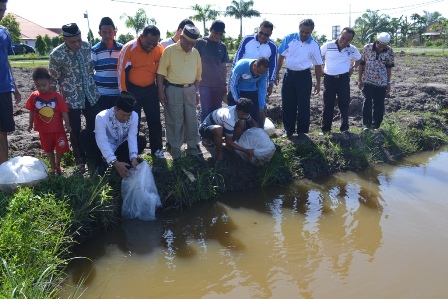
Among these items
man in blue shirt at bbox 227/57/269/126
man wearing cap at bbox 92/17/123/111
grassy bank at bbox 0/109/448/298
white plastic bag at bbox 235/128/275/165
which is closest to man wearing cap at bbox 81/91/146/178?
grassy bank at bbox 0/109/448/298

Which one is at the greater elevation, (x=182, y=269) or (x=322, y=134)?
(x=322, y=134)

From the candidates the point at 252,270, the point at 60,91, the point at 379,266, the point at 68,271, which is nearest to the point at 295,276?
the point at 252,270

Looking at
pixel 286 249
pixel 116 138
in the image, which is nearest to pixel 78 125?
pixel 116 138

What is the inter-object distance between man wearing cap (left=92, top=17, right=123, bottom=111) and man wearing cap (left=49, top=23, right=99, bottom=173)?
0.61 ft

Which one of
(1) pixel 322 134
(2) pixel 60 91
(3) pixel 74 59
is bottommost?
(1) pixel 322 134

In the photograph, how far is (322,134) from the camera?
23.7ft

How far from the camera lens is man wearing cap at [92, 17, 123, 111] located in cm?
538

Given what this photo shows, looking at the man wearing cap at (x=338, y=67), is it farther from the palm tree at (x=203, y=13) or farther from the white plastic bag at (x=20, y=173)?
the palm tree at (x=203, y=13)

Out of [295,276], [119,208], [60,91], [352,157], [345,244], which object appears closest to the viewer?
[295,276]

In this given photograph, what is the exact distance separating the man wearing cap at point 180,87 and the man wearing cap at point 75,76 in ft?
2.79

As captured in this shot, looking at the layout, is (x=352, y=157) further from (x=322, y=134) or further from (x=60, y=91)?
(x=60, y=91)

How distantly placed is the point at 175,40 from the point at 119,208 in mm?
2495

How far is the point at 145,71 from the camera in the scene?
534 cm

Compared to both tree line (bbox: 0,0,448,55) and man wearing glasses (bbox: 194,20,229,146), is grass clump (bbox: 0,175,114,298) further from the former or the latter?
tree line (bbox: 0,0,448,55)
